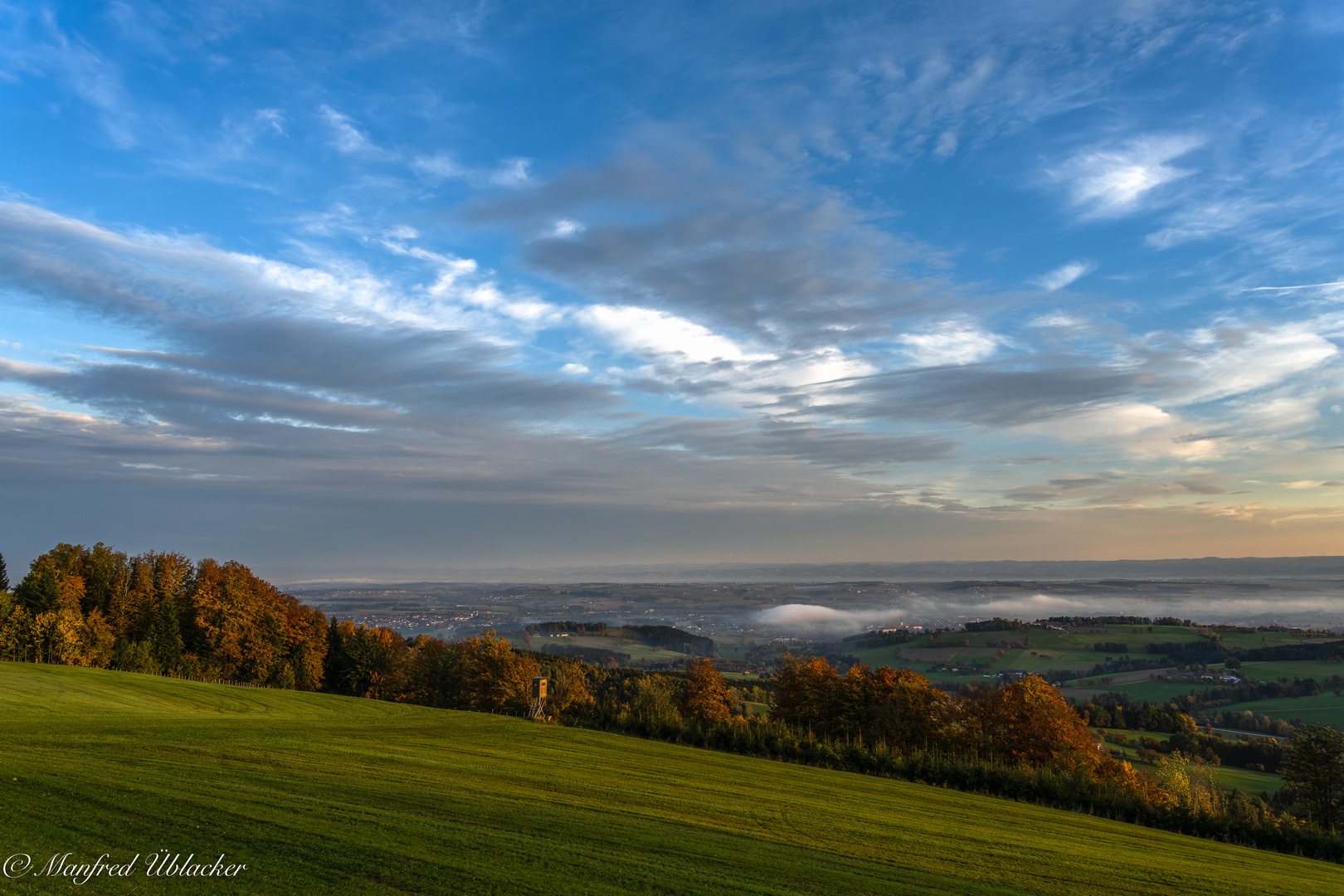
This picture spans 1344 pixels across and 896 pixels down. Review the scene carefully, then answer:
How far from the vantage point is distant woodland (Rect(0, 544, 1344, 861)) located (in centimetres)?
2345

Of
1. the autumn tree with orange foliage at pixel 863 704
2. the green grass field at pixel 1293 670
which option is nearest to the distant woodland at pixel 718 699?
the autumn tree with orange foliage at pixel 863 704

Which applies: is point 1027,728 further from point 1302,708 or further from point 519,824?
point 1302,708

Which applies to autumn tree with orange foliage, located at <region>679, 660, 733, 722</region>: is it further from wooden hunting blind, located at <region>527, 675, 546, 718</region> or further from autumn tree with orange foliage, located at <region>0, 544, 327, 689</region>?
autumn tree with orange foliage, located at <region>0, 544, 327, 689</region>

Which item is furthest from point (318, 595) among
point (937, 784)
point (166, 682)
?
point (937, 784)

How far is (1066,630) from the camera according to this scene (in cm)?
12731

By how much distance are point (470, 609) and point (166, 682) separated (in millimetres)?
132459

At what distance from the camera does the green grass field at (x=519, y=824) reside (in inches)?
300

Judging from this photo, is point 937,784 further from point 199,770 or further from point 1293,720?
point 1293,720

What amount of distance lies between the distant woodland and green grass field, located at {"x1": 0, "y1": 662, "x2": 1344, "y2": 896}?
2808mm

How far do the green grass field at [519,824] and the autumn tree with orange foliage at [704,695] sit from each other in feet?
98.2

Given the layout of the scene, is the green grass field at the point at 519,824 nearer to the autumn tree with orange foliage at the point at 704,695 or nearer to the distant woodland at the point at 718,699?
the distant woodland at the point at 718,699

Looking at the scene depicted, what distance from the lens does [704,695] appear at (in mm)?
53688

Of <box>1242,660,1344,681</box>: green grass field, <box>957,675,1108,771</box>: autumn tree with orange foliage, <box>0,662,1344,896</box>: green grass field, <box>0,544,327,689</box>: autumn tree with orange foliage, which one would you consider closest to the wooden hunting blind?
<box>0,662,1344,896</box>: green grass field

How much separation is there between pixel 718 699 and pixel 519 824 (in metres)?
47.6
